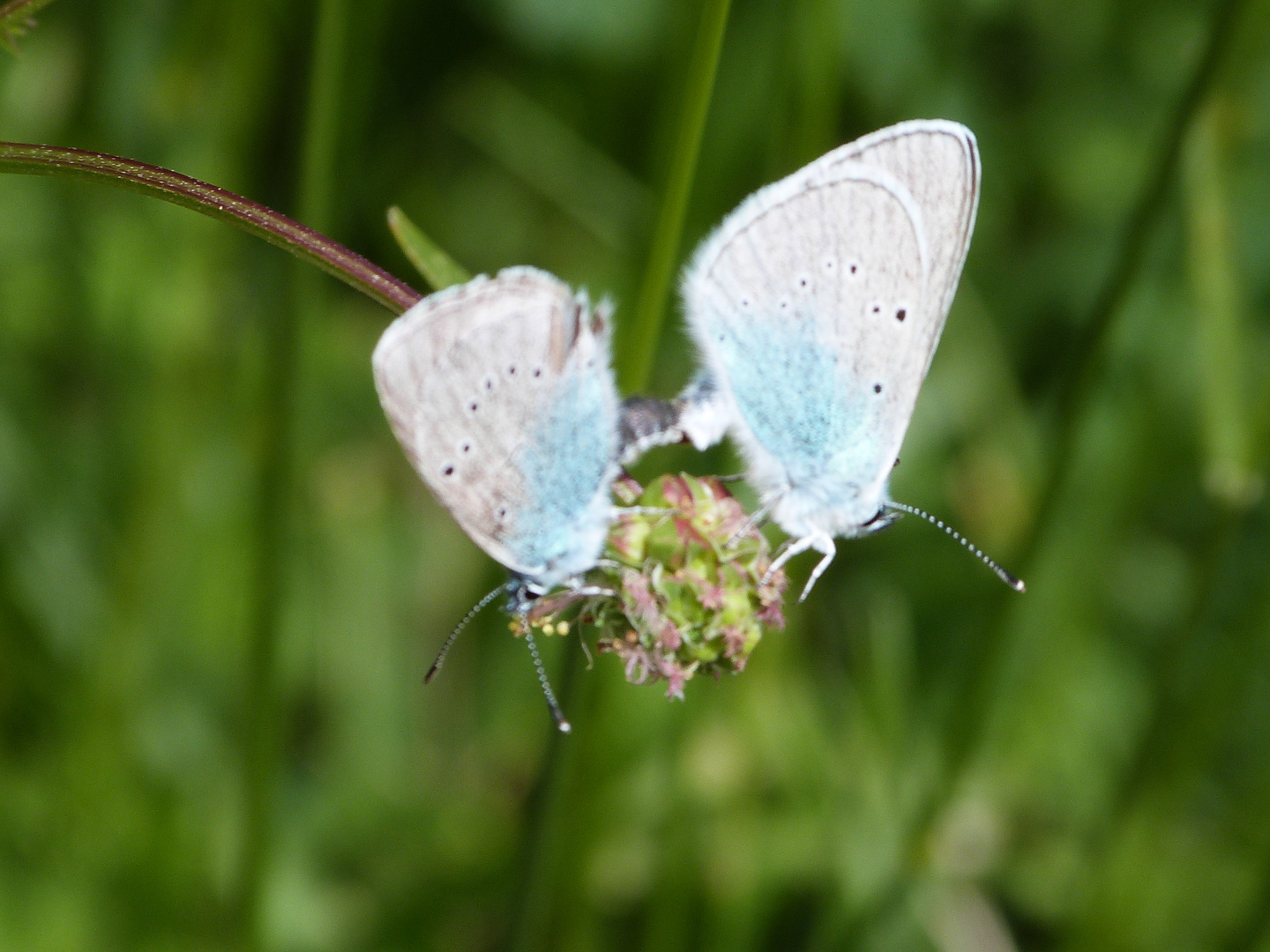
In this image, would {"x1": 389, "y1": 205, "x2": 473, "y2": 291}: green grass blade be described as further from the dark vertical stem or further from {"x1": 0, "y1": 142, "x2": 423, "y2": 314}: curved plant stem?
the dark vertical stem

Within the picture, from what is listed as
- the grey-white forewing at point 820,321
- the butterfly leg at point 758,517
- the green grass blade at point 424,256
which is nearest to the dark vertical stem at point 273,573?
the green grass blade at point 424,256

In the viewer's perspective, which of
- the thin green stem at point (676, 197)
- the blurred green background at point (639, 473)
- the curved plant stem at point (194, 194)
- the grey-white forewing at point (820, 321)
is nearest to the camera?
the curved plant stem at point (194, 194)

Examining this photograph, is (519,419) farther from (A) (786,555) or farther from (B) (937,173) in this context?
(B) (937,173)

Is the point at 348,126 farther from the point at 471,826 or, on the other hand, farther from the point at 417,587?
the point at 471,826

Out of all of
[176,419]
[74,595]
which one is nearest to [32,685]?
[74,595]

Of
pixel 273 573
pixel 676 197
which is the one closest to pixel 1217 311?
pixel 676 197

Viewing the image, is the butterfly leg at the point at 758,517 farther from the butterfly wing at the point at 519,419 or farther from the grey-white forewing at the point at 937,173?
the grey-white forewing at the point at 937,173
